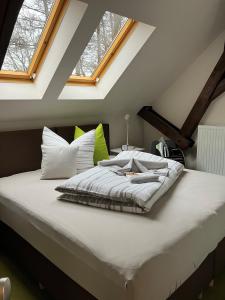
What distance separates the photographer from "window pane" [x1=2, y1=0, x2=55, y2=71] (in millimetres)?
2166

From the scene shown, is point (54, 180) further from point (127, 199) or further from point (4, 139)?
point (127, 199)

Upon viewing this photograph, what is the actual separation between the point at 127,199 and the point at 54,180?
37.7 inches

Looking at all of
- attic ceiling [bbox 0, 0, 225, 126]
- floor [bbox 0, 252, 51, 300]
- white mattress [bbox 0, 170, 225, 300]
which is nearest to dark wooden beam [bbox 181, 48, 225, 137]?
attic ceiling [bbox 0, 0, 225, 126]

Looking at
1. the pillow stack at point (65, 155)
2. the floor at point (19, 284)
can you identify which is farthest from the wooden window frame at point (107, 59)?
the floor at point (19, 284)

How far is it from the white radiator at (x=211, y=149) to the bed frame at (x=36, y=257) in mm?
1620

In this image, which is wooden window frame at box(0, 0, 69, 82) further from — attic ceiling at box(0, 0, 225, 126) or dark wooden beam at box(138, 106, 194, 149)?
dark wooden beam at box(138, 106, 194, 149)

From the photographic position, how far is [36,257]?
1.74m

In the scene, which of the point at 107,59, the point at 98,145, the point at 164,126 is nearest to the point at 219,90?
the point at 164,126

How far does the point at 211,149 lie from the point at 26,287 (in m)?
2.59

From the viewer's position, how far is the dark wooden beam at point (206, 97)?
322cm

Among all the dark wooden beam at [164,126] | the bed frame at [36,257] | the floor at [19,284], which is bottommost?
the floor at [19,284]

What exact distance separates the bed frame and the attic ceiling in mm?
271

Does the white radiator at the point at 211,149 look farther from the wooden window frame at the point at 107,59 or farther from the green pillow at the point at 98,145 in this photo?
the wooden window frame at the point at 107,59

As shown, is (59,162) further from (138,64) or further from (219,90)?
(219,90)
